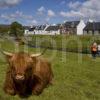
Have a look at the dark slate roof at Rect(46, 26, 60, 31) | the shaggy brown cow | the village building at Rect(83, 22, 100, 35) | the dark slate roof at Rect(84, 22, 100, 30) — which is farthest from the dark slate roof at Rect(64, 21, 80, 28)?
the shaggy brown cow

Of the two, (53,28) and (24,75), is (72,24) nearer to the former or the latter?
(53,28)

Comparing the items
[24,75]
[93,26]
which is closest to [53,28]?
[93,26]

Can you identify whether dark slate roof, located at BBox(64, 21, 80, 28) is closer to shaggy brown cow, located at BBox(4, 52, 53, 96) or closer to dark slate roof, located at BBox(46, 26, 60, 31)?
dark slate roof, located at BBox(46, 26, 60, 31)

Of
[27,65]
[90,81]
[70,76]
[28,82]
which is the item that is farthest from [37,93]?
[70,76]

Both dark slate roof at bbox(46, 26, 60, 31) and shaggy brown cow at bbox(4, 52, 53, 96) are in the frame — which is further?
dark slate roof at bbox(46, 26, 60, 31)

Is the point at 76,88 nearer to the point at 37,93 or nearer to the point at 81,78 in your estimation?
the point at 81,78

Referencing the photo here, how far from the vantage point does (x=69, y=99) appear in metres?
13.3

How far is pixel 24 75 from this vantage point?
9.56 m

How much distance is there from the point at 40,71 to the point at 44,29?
145 metres

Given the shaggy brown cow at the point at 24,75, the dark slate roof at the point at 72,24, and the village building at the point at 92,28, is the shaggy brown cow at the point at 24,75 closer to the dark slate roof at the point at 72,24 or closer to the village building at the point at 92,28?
the village building at the point at 92,28

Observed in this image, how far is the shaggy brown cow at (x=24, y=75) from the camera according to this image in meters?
9.56

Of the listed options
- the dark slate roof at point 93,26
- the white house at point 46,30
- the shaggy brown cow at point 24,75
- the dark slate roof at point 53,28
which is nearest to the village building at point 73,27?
the white house at point 46,30

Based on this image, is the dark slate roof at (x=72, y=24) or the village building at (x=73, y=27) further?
the dark slate roof at (x=72, y=24)

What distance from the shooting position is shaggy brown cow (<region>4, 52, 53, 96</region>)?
9.56 meters
